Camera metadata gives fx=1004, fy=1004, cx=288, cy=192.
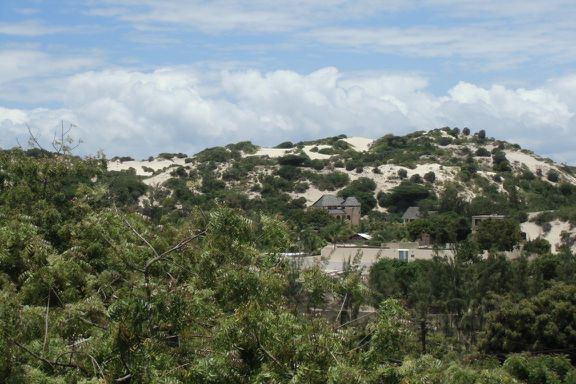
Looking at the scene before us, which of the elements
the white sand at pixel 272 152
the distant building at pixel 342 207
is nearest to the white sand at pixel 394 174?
the distant building at pixel 342 207

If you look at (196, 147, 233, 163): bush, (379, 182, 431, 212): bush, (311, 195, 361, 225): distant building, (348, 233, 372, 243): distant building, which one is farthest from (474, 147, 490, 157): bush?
(348, 233, 372, 243): distant building

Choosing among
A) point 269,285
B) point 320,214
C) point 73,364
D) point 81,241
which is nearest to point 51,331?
point 73,364

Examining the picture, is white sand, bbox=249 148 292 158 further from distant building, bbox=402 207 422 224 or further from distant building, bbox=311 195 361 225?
distant building, bbox=402 207 422 224

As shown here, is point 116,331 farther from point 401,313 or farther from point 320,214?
point 320,214

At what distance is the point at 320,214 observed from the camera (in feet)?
267

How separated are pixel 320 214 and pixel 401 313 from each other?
7059cm

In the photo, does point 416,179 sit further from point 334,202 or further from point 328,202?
point 328,202

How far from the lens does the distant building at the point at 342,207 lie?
90.4 m

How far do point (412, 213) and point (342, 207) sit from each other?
661 centimetres

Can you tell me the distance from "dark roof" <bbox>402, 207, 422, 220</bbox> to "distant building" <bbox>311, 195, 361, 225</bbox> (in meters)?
4.31

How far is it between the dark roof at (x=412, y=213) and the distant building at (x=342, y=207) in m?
4.31

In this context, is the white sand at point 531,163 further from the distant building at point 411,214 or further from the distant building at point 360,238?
the distant building at point 360,238

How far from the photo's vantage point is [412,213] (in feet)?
293

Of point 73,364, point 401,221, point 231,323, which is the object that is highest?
point 231,323
